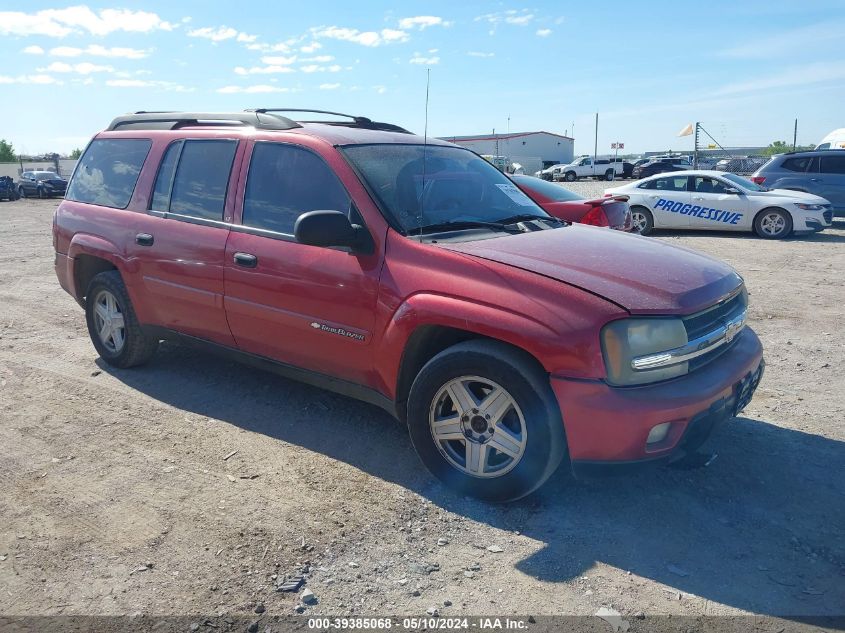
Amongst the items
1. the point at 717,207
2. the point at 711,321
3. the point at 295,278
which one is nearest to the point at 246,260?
the point at 295,278

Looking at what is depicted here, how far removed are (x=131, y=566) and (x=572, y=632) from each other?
5.97 feet

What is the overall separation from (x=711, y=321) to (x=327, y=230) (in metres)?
1.94

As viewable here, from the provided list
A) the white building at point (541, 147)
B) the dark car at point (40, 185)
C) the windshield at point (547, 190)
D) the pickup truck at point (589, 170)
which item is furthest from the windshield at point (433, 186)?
the white building at point (541, 147)

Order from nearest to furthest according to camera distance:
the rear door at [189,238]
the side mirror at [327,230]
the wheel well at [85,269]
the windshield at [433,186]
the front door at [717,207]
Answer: the side mirror at [327,230]
the windshield at [433,186]
the rear door at [189,238]
the wheel well at [85,269]
the front door at [717,207]

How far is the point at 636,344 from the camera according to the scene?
10.1 ft

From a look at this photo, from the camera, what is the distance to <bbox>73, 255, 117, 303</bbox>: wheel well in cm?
546

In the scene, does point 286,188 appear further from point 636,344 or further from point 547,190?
point 547,190

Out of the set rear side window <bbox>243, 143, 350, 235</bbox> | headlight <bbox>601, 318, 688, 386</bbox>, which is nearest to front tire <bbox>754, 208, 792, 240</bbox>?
headlight <bbox>601, 318, 688, 386</bbox>

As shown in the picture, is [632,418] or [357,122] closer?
[632,418]

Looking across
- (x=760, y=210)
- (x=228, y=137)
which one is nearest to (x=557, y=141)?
(x=760, y=210)

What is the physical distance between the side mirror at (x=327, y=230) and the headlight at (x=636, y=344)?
1.39 metres

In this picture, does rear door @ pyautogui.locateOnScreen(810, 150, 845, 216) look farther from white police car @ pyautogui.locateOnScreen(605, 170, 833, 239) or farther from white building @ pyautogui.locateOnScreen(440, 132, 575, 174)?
white building @ pyautogui.locateOnScreen(440, 132, 575, 174)

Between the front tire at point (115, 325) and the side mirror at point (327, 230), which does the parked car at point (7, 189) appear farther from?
the side mirror at point (327, 230)

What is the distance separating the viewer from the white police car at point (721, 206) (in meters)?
13.5
